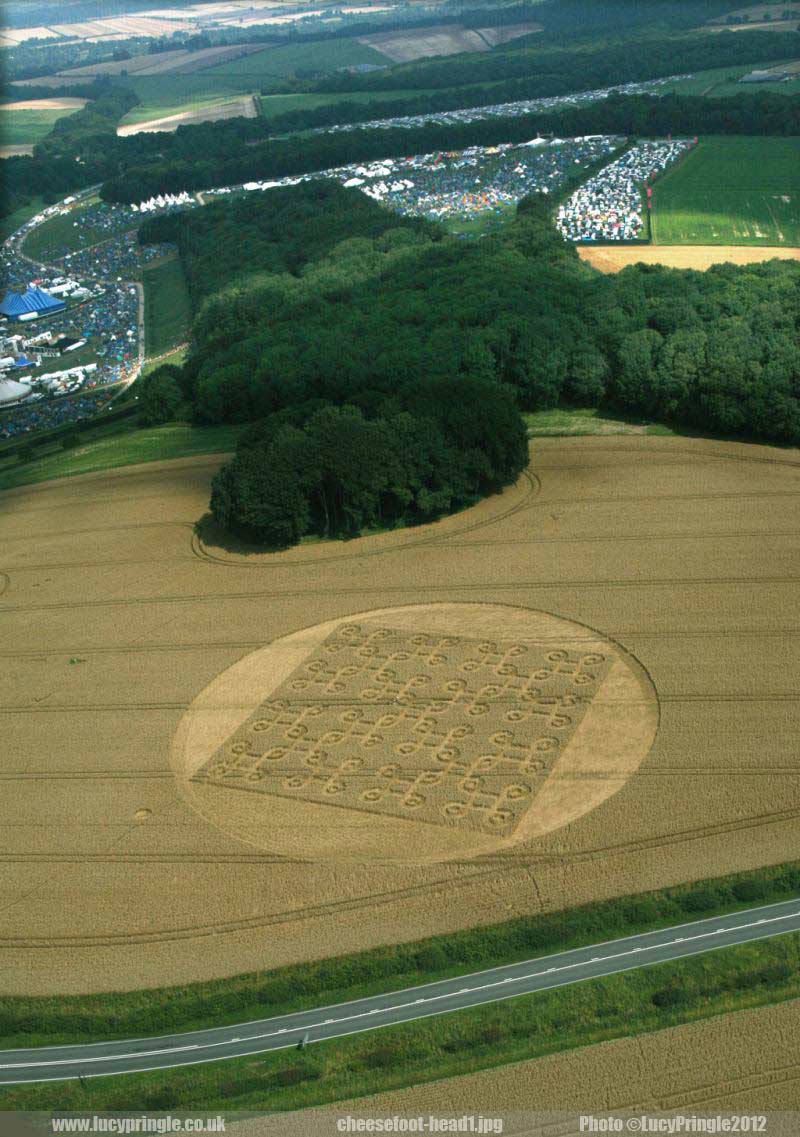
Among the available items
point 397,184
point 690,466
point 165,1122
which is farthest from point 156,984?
point 397,184

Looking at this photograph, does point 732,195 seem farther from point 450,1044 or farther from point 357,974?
point 450,1044

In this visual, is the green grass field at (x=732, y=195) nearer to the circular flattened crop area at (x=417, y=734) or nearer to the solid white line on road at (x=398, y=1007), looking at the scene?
the circular flattened crop area at (x=417, y=734)

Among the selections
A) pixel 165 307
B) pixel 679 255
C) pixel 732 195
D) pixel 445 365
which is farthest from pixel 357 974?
pixel 732 195

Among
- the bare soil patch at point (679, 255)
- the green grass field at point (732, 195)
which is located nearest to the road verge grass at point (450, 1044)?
the bare soil patch at point (679, 255)

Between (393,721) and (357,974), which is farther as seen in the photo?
(393,721)

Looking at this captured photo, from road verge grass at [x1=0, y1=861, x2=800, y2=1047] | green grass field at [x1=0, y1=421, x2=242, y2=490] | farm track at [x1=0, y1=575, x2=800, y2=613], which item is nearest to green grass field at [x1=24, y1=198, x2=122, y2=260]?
green grass field at [x1=0, y1=421, x2=242, y2=490]

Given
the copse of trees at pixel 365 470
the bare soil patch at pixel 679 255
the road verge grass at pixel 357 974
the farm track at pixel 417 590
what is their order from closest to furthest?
1. the road verge grass at pixel 357 974
2. the farm track at pixel 417 590
3. the copse of trees at pixel 365 470
4. the bare soil patch at pixel 679 255
